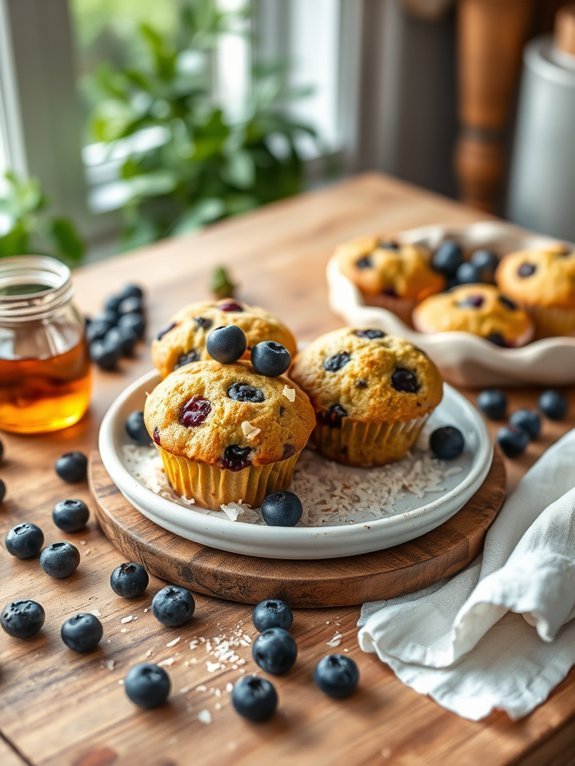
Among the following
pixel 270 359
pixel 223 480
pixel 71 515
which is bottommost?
pixel 71 515

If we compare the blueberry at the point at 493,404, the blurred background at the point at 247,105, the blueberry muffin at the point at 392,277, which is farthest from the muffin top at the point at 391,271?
the blurred background at the point at 247,105

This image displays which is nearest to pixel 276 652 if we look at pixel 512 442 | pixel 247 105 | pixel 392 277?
pixel 512 442

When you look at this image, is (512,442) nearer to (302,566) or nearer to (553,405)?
(553,405)

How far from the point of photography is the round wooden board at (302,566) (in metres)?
1.25

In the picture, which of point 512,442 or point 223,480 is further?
point 512,442

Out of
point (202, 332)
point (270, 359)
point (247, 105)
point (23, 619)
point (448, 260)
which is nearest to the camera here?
point (23, 619)

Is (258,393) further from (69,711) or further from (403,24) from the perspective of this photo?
(403,24)

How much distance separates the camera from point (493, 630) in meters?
1.21

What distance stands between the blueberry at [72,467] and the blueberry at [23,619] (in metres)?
0.30

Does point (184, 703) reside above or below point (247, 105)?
above

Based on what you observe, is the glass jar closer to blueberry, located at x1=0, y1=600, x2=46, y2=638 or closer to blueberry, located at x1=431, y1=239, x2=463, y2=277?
blueberry, located at x1=0, y1=600, x2=46, y2=638

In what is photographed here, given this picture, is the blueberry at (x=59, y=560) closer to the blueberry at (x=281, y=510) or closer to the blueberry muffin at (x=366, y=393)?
the blueberry at (x=281, y=510)

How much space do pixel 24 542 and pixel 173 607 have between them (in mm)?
252

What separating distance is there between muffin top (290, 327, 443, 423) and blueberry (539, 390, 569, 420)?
0.34m
